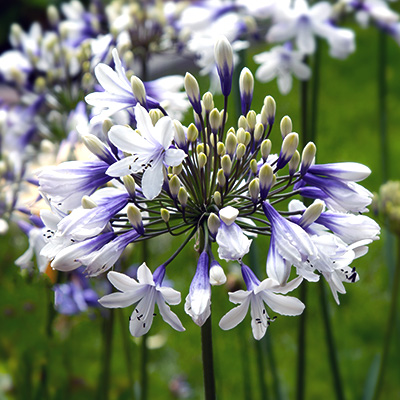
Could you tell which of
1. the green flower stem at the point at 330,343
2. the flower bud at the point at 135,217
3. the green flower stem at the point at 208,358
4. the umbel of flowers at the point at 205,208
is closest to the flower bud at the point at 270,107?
the umbel of flowers at the point at 205,208

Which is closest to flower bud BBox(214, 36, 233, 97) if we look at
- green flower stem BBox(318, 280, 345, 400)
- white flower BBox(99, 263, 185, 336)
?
white flower BBox(99, 263, 185, 336)

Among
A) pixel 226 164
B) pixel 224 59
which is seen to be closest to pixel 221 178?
pixel 226 164

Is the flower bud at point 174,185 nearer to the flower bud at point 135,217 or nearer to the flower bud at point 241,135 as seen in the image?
the flower bud at point 135,217

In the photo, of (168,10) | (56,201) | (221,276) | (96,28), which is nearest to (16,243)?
(96,28)

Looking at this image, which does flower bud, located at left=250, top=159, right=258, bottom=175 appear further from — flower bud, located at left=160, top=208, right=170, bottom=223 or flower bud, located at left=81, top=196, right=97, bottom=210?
flower bud, located at left=81, top=196, right=97, bottom=210

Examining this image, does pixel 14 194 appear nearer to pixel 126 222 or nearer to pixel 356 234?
pixel 126 222

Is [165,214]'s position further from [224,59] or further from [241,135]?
[224,59]
